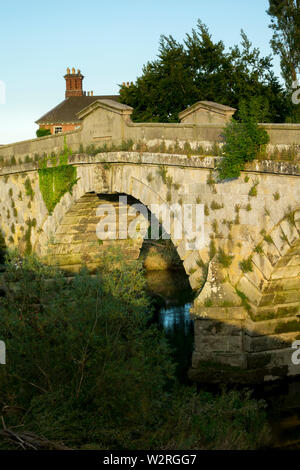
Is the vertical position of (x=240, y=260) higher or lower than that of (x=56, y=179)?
lower

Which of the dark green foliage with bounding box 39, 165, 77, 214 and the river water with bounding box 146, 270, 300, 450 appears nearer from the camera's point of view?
the river water with bounding box 146, 270, 300, 450

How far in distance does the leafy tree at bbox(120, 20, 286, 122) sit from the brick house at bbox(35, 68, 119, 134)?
70.0 ft

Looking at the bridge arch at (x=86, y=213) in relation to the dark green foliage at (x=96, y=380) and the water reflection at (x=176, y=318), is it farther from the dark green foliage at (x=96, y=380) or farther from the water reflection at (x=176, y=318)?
the dark green foliage at (x=96, y=380)

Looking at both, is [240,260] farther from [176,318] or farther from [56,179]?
[56,179]

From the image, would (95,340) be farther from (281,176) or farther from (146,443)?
(281,176)

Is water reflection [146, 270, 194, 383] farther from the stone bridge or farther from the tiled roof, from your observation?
the tiled roof

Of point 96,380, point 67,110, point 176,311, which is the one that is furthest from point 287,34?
point 67,110

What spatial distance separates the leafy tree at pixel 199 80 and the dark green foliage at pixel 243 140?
13.3m

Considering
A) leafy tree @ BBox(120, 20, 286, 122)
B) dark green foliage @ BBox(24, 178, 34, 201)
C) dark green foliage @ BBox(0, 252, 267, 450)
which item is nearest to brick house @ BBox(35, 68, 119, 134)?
leafy tree @ BBox(120, 20, 286, 122)

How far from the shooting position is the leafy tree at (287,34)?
25625 mm

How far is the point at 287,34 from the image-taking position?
26078 millimetres

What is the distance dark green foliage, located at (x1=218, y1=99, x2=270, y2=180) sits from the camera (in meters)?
11.9

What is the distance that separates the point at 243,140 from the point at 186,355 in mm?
5723

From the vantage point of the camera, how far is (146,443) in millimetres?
9367
